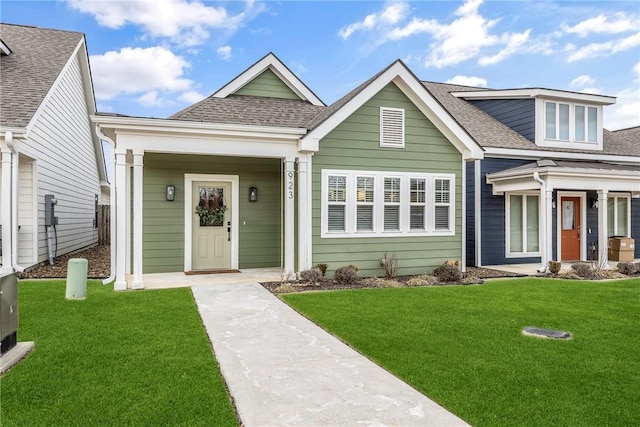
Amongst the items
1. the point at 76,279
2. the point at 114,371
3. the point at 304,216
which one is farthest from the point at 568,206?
the point at 114,371

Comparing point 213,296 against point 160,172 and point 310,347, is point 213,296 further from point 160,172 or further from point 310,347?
point 160,172

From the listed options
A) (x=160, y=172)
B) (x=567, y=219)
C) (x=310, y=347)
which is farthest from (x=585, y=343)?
(x=567, y=219)

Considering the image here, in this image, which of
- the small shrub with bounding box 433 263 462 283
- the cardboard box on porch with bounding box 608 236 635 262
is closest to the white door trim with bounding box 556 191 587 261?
the cardboard box on porch with bounding box 608 236 635 262

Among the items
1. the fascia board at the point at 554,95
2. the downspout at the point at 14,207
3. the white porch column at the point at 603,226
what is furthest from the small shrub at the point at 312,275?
the fascia board at the point at 554,95

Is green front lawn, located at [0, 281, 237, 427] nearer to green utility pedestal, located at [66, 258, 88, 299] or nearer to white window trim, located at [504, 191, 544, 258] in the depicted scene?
green utility pedestal, located at [66, 258, 88, 299]

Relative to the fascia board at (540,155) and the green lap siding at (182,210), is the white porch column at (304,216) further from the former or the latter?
the fascia board at (540,155)

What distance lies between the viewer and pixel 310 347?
182 inches

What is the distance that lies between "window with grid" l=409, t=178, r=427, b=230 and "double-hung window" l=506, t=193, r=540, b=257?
13.1ft

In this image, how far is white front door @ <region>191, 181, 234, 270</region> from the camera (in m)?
10.1

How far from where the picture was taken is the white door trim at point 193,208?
996cm

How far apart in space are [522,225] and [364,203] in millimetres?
6044

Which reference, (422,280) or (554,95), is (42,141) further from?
(554,95)

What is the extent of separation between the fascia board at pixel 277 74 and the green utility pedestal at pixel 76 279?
5.78m

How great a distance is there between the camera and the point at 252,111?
33.8 feet
